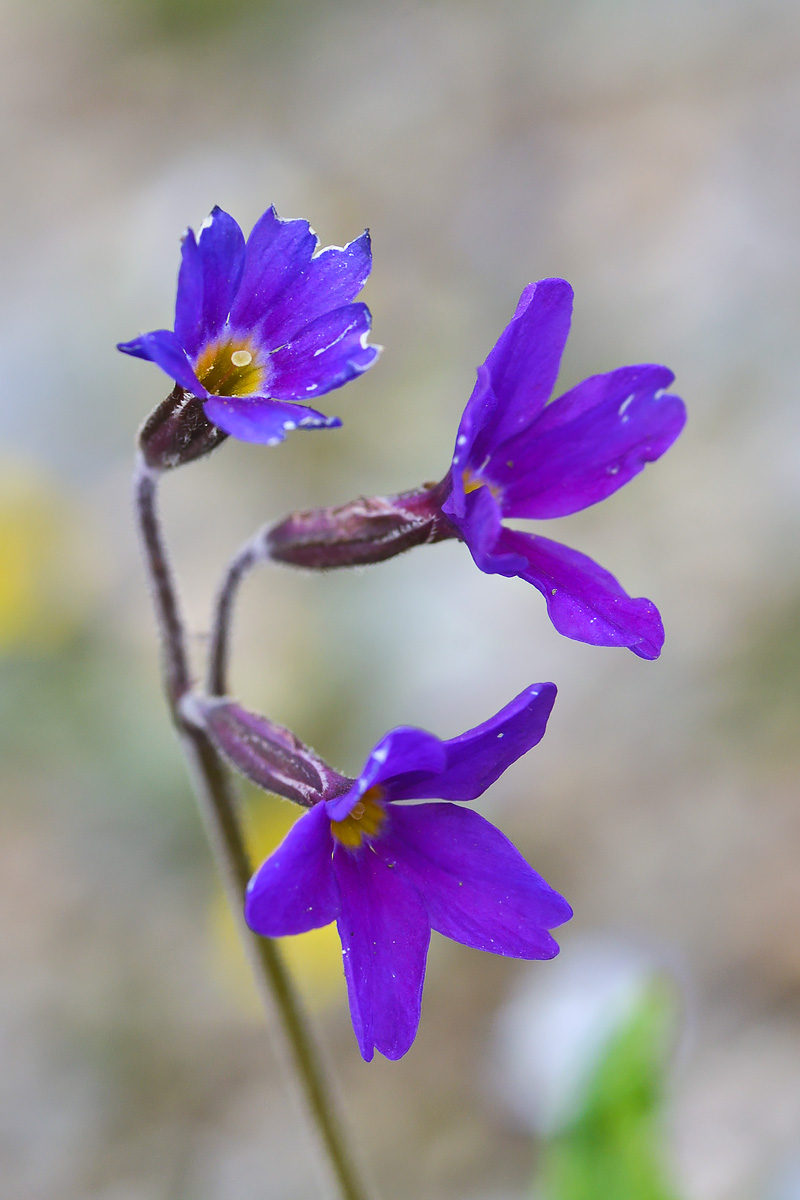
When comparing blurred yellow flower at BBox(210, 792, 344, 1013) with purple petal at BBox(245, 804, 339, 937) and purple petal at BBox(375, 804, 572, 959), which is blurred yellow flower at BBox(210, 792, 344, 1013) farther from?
purple petal at BBox(245, 804, 339, 937)

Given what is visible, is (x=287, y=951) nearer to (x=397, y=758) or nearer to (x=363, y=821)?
(x=363, y=821)

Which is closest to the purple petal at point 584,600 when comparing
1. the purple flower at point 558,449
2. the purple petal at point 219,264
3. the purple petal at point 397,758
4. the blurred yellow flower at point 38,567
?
the purple flower at point 558,449

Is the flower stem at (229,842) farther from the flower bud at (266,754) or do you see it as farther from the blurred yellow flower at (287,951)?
the blurred yellow flower at (287,951)

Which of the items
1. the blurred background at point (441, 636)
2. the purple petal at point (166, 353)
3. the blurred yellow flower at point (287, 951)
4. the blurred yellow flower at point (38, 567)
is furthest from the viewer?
the blurred yellow flower at point (38, 567)

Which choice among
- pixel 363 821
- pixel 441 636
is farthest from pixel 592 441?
pixel 441 636

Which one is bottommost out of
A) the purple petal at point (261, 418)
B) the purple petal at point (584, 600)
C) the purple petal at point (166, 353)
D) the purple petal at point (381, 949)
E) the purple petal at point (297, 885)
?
the purple petal at point (381, 949)

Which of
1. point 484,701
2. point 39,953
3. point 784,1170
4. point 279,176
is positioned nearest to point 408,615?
point 484,701

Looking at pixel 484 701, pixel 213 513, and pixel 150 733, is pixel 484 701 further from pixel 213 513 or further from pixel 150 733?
pixel 213 513
